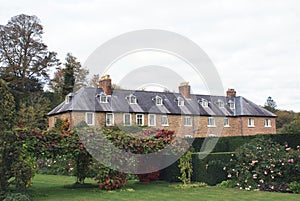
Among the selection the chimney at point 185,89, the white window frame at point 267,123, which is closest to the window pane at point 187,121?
the chimney at point 185,89

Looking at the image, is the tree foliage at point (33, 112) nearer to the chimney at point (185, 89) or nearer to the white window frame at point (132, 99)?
the white window frame at point (132, 99)

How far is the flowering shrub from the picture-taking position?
12.3m

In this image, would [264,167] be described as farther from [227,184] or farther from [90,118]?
[90,118]

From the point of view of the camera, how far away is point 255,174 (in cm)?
1283

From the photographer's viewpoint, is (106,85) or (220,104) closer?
(106,85)

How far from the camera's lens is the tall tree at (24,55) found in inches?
1652

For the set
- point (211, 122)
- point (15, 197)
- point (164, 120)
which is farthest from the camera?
point (211, 122)

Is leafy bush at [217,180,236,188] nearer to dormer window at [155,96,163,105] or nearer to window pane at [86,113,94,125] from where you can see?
Result: window pane at [86,113,94,125]

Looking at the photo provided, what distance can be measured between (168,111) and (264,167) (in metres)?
24.9

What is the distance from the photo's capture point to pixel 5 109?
10.3m

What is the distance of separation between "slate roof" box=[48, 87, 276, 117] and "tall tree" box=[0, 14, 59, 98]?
304 inches

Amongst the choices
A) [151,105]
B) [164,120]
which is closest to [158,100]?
[151,105]

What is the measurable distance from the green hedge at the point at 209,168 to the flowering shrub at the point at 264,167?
0.44 m

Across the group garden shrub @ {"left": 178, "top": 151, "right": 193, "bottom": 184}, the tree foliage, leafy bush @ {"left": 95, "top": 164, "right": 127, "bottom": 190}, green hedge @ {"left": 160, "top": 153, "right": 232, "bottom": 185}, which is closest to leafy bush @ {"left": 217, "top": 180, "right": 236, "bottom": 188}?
green hedge @ {"left": 160, "top": 153, "right": 232, "bottom": 185}
